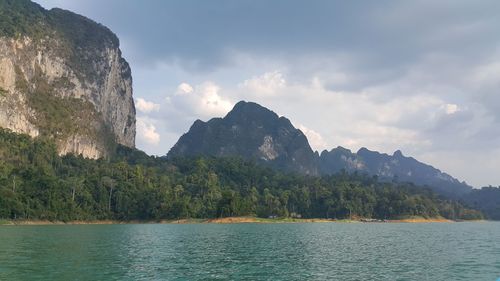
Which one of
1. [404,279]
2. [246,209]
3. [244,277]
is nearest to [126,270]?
[244,277]

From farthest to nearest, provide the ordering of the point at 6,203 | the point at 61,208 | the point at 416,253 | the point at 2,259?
1. the point at 61,208
2. the point at 6,203
3. the point at 416,253
4. the point at 2,259

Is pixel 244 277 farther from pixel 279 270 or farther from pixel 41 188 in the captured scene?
pixel 41 188

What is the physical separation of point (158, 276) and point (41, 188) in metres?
148

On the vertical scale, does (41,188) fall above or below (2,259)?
above

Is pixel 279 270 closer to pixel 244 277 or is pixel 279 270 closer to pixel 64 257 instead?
pixel 244 277

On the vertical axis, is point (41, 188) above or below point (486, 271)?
above

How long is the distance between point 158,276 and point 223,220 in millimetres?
150138

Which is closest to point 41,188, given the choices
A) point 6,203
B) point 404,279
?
point 6,203

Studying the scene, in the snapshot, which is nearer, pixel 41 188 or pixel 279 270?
pixel 279 270

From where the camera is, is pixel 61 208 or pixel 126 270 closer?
pixel 126 270

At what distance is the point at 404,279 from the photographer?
38094 mm

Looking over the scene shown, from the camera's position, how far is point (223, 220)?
188 metres

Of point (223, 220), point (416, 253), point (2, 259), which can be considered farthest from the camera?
point (223, 220)

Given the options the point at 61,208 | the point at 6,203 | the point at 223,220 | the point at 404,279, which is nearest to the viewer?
the point at 404,279
